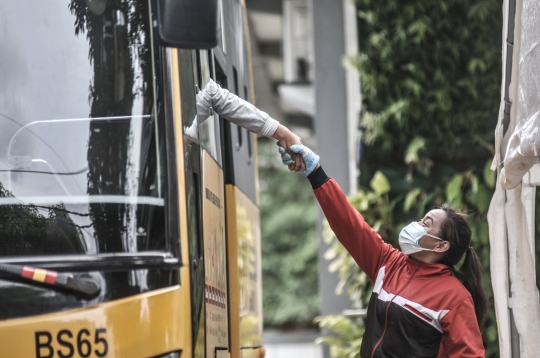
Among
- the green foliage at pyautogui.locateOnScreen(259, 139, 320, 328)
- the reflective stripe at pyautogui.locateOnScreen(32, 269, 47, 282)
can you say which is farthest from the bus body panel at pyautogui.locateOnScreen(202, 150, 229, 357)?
the green foliage at pyautogui.locateOnScreen(259, 139, 320, 328)

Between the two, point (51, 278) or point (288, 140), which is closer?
point (51, 278)

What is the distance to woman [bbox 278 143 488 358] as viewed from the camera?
12.8 feet

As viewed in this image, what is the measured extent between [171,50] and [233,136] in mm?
1596

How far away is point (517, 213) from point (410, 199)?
3641 mm

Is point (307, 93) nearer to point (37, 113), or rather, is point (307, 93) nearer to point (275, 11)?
point (275, 11)

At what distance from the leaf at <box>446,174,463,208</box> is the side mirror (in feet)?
15.9

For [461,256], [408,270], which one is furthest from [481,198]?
[408,270]

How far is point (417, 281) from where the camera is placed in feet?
13.2

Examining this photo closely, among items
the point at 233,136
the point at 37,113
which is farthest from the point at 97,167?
the point at 233,136

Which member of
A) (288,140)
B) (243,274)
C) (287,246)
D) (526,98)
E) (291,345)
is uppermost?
(526,98)

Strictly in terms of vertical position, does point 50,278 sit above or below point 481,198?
above

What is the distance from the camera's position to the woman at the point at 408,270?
391 cm

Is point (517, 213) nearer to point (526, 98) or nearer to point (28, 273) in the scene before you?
point (526, 98)

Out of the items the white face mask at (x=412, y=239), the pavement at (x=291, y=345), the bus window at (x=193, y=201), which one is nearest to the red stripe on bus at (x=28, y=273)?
the bus window at (x=193, y=201)
